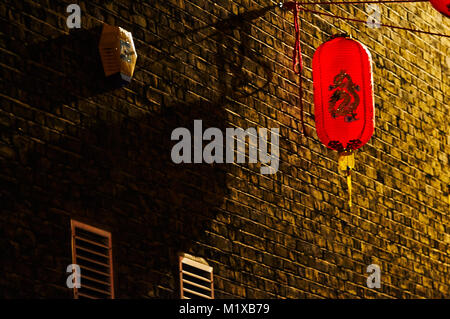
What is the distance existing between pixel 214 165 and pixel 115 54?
171 centimetres

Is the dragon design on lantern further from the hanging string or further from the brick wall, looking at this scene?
the brick wall

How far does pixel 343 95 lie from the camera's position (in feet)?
40.8

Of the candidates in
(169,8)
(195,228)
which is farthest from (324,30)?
(195,228)

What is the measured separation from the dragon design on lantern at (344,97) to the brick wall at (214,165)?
3.16 ft

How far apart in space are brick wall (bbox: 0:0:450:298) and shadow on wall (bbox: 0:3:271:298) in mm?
14

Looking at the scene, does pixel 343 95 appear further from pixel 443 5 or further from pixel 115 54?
pixel 115 54

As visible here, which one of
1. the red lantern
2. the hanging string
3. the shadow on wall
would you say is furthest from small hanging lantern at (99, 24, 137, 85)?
the hanging string

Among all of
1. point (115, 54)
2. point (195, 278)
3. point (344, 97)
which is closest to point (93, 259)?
point (195, 278)

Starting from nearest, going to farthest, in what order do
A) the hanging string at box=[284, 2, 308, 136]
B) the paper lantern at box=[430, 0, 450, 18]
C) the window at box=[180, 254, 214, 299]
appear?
the window at box=[180, 254, 214, 299] < the paper lantern at box=[430, 0, 450, 18] < the hanging string at box=[284, 2, 308, 136]

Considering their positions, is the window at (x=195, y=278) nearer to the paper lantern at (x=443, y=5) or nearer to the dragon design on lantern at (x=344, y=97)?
the dragon design on lantern at (x=344, y=97)

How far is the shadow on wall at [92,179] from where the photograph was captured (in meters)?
10.1

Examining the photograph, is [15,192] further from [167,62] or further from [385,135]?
[385,135]

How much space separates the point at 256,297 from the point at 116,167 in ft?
7.26

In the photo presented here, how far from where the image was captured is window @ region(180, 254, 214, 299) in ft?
37.7
